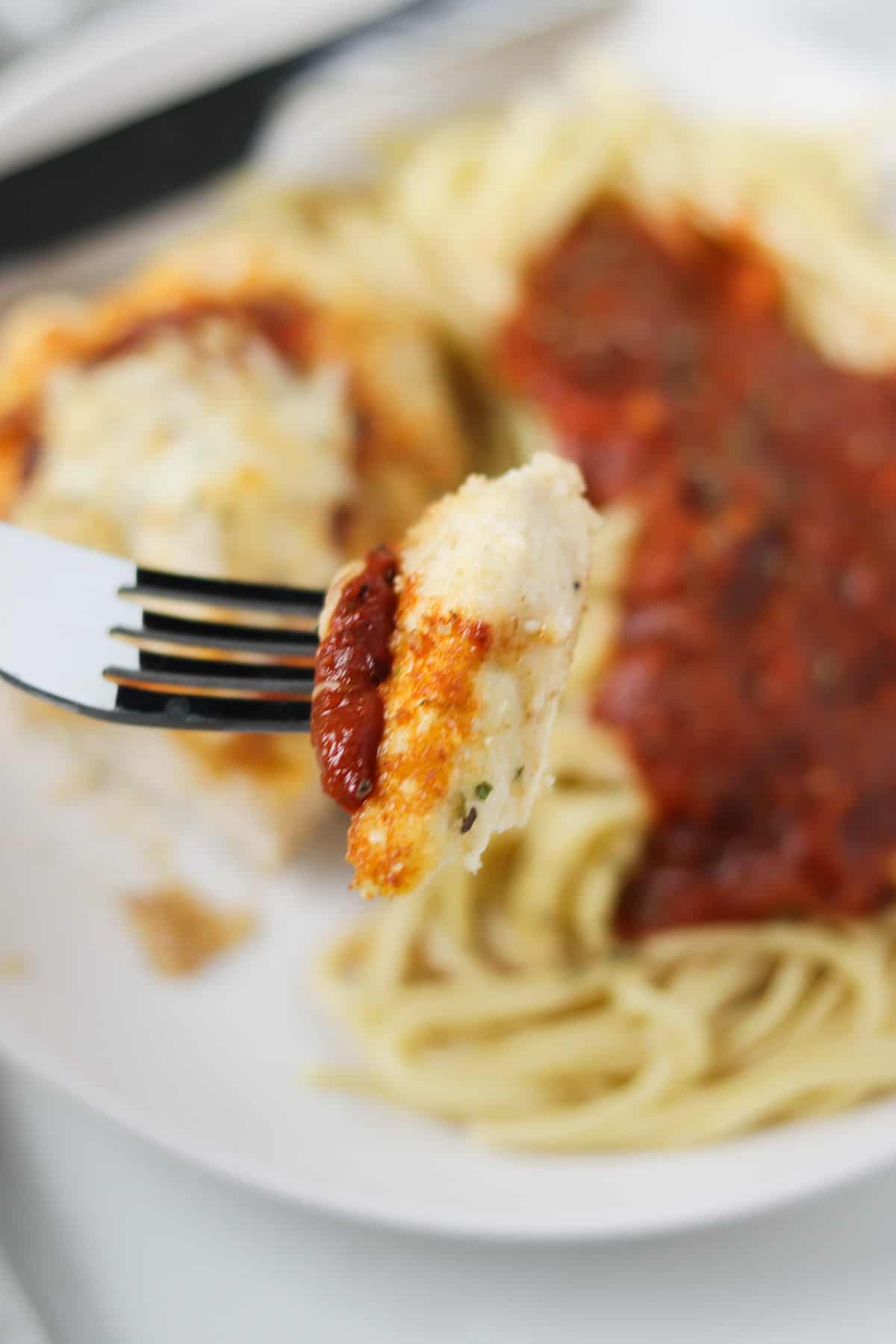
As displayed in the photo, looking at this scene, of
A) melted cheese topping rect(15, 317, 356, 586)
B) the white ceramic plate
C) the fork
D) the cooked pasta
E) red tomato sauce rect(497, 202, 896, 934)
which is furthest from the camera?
red tomato sauce rect(497, 202, 896, 934)

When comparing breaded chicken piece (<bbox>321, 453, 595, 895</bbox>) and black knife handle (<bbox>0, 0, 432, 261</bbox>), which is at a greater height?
black knife handle (<bbox>0, 0, 432, 261</bbox>)

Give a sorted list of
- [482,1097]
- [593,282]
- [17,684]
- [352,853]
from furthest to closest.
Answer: [593,282]
[482,1097]
[17,684]
[352,853]

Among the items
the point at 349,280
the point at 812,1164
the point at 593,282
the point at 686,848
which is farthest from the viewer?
the point at 593,282

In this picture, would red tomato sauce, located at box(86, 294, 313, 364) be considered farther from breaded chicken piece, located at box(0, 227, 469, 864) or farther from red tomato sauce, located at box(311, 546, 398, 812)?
red tomato sauce, located at box(311, 546, 398, 812)

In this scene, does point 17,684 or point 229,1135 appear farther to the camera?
point 229,1135

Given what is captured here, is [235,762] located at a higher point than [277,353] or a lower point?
lower

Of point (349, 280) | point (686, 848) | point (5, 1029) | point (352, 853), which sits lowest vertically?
point (352, 853)

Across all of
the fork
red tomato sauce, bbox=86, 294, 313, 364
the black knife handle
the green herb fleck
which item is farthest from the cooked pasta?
the green herb fleck

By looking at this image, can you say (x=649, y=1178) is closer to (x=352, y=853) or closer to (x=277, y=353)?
(x=352, y=853)

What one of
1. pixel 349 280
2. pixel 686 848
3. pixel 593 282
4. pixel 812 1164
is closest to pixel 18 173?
pixel 349 280
